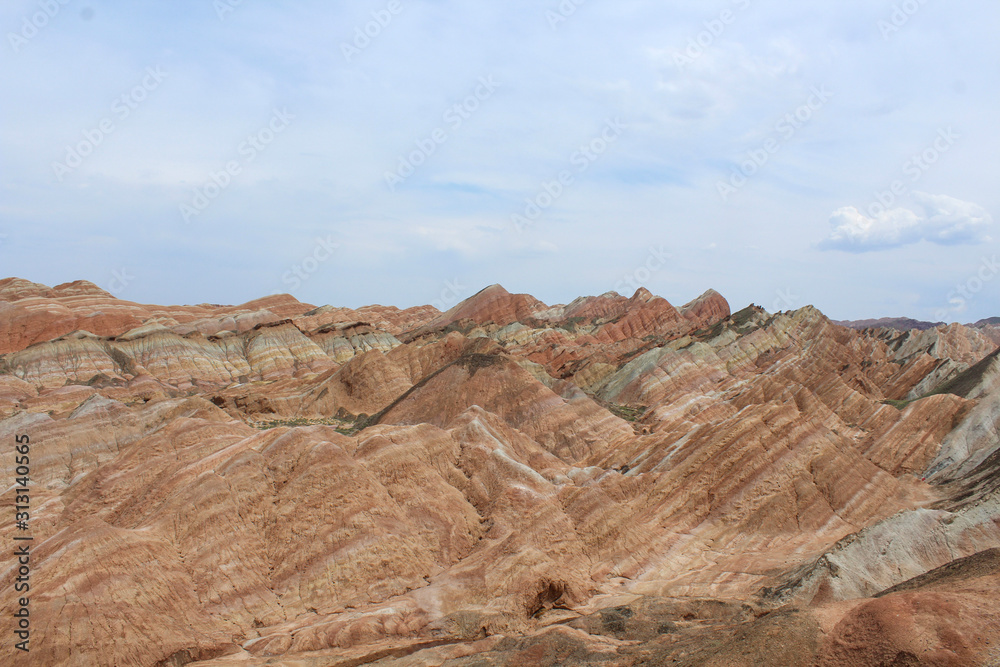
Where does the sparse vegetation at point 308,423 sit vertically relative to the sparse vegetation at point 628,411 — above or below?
above

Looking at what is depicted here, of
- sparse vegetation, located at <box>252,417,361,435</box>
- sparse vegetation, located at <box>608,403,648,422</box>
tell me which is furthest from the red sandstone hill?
sparse vegetation, located at <box>608,403,648,422</box>

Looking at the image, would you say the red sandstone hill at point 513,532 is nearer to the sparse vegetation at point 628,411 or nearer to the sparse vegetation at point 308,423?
the sparse vegetation at point 308,423

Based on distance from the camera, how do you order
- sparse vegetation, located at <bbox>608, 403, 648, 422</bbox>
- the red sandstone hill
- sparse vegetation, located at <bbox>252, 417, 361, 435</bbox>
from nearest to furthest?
1. the red sandstone hill
2. sparse vegetation, located at <bbox>252, 417, 361, 435</bbox>
3. sparse vegetation, located at <bbox>608, 403, 648, 422</bbox>

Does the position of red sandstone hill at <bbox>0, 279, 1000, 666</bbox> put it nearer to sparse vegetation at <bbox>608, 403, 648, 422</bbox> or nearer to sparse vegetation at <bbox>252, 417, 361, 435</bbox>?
sparse vegetation at <bbox>252, 417, 361, 435</bbox>

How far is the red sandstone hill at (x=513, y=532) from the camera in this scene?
16500 mm

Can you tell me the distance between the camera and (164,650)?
17.0 m

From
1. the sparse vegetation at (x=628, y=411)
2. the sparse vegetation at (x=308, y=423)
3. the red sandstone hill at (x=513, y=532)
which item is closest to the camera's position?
the red sandstone hill at (x=513, y=532)

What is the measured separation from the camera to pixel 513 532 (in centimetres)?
2373

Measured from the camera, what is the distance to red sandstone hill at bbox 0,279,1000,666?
16500mm

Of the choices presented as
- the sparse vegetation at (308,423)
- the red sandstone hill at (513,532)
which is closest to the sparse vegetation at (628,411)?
the red sandstone hill at (513,532)

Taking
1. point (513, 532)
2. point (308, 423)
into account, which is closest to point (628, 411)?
point (308, 423)

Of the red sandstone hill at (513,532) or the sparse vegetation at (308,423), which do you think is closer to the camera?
the red sandstone hill at (513,532)

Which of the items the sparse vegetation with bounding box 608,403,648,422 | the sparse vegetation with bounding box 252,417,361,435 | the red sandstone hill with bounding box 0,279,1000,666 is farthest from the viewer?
the sparse vegetation with bounding box 608,403,648,422

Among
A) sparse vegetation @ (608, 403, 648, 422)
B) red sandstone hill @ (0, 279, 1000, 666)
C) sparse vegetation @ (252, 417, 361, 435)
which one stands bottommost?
red sandstone hill @ (0, 279, 1000, 666)
